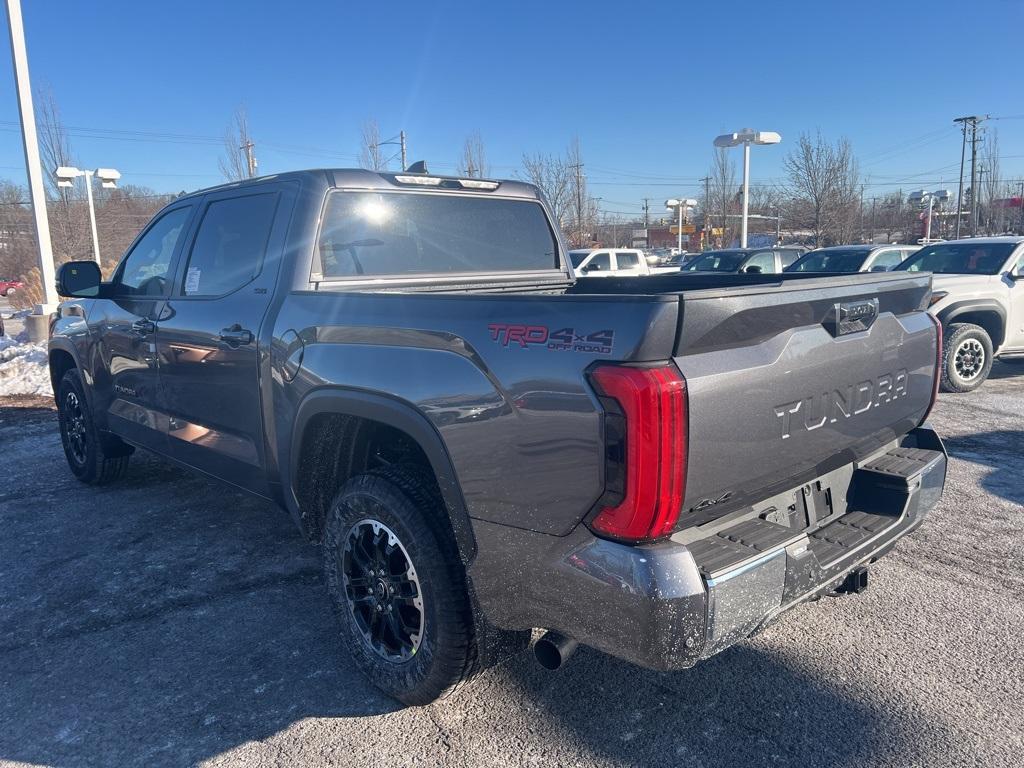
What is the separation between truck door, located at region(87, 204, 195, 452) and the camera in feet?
14.0

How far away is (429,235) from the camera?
12.6 feet

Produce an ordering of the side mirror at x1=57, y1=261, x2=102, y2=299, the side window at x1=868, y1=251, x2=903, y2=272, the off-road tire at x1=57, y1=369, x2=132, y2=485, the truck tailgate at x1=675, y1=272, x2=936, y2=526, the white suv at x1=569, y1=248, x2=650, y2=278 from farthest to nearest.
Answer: the white suv at x1=569, y1=248, x2=650, y2=278
the side window at x1=868, y1=251, x2=903, y2=272
the off-road tire at x1=57, y1=369, x2=132, y2=485
the side mirror at x1=57, y1=261, x2=102, y2=299
the truck tailgate at x1=675, y1=272, x2=936, y2=526

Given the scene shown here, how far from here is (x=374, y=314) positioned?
109 inches

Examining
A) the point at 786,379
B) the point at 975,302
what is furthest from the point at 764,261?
the point at 786,379

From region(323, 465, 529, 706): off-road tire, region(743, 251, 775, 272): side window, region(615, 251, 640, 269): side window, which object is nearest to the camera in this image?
region(323, 465, 529, 706): off-road tire

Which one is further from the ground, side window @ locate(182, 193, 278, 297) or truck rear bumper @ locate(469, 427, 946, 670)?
side window @ locate(182, 193, 278, 297)

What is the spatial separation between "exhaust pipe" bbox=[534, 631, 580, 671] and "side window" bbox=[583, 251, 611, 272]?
16751 millimetres

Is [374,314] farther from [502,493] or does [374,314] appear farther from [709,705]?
[709,705]

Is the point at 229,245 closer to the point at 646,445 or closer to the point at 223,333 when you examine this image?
the point at 223,333

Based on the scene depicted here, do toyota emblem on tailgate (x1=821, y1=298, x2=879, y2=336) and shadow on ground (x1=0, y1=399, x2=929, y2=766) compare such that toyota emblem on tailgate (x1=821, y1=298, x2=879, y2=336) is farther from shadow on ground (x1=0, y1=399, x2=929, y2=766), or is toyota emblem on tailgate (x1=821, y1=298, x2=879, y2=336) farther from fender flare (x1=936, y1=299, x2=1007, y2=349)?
fender flare (x1=936, y1=299, x2=1007, y2=349)

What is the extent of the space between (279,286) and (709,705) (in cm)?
242

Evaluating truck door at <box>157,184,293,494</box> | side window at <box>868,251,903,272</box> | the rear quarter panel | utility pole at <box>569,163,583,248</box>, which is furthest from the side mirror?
utility pole at <box>569,163,583,248</box>

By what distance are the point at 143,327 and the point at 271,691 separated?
2300 millimetres

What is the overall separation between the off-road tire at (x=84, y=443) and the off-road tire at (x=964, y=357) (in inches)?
320
